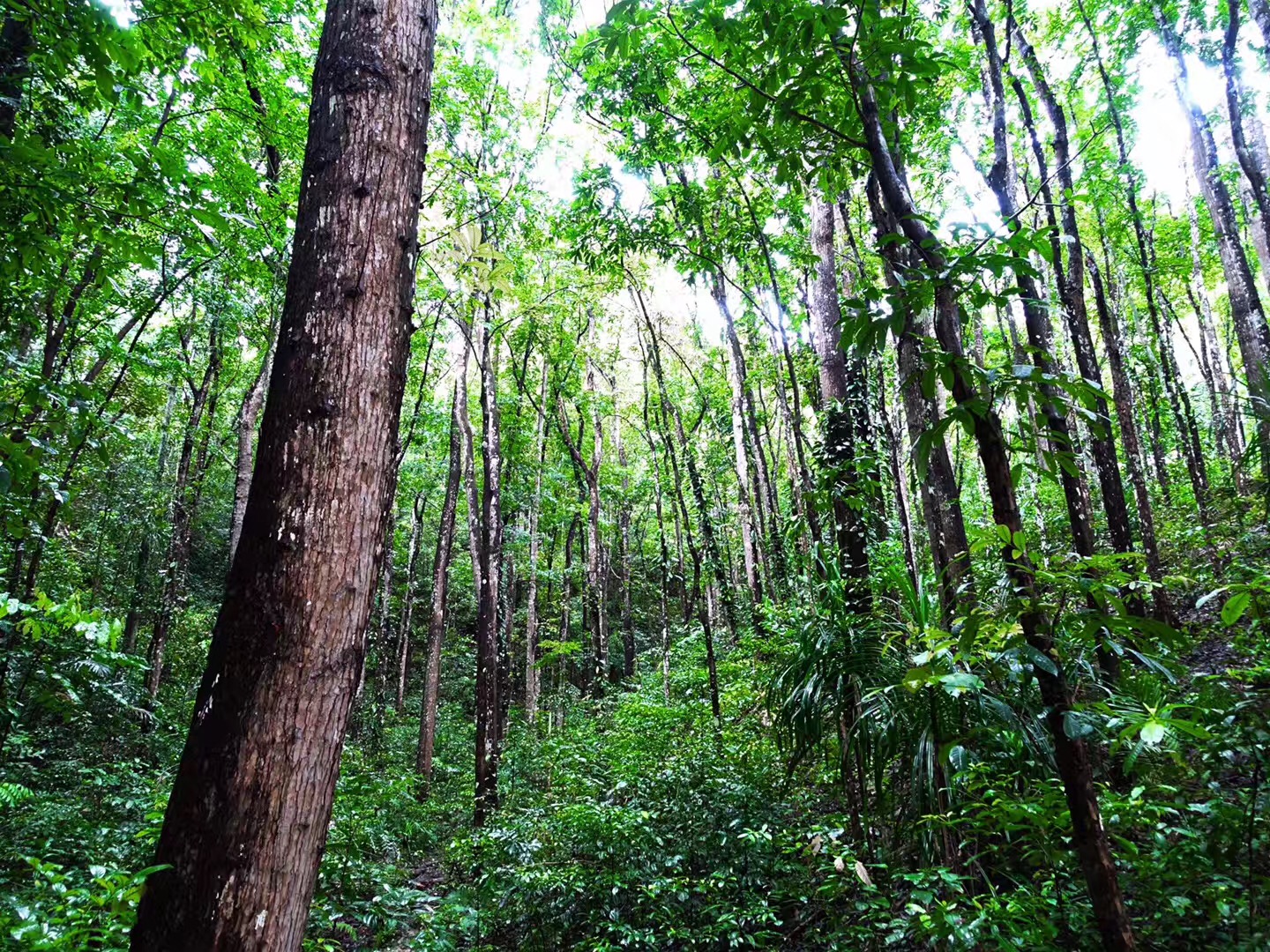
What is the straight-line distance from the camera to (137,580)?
14648 mm

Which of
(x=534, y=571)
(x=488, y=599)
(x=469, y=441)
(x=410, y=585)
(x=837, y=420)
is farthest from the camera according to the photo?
(x=410, y=585)

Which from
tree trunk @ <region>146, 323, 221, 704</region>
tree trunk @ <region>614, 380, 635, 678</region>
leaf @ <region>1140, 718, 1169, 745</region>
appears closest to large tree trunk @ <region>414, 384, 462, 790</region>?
tree trunk @ <region>146, 323, 221, 704</region>

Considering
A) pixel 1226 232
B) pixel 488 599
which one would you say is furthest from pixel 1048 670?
pixel 1226 232

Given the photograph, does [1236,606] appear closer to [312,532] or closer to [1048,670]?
[1048,670]

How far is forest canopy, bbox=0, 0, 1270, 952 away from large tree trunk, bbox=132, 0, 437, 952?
11 mm

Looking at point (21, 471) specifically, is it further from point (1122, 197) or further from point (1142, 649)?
point (1122, 197)

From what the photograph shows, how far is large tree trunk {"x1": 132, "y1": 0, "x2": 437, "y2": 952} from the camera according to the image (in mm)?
1428

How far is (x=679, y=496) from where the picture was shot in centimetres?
1118

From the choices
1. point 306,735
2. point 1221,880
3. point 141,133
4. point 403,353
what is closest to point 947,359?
point 403,353

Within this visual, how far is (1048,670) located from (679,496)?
9.77m

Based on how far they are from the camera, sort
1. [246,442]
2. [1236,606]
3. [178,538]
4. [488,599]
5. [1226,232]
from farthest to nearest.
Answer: [178,538] → [246,442] → [488,599] → [1226,232] → [1236,606]

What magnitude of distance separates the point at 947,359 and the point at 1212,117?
13.1 meters

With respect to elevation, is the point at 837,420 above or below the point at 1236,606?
above

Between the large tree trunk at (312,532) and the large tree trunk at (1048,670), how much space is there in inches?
63.2
